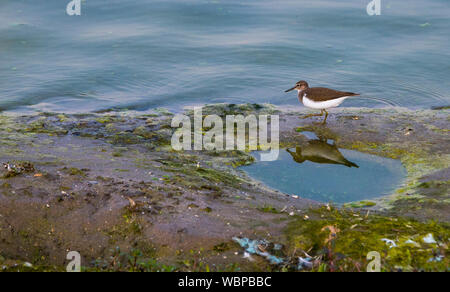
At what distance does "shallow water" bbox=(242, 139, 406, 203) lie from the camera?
617 centimetres

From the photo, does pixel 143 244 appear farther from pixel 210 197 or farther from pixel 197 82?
pixel 197 82

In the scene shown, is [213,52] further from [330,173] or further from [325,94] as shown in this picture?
[330,173]

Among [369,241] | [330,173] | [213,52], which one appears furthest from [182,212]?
[213,52]

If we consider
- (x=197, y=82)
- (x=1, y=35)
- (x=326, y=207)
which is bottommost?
(x=326, y=207)

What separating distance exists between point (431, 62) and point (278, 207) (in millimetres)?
7387

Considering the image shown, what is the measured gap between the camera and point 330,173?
6715 mm

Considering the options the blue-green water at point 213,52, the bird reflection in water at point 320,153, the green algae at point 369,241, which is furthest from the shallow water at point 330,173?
Result: the blue-green water at point 213,52

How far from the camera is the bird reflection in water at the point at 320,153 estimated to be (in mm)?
7078

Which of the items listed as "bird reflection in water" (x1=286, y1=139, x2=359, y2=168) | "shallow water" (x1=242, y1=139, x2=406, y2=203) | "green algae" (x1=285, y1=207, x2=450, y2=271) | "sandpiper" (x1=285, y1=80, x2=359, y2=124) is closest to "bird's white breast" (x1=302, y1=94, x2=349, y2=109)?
"sandpiper" (x1=285, y1=80, x2=359, y2=124)

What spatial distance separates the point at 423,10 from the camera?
1333 cm

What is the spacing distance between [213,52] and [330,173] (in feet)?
18.8

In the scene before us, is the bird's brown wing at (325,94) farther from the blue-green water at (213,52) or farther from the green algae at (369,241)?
the green algae at (369,241)

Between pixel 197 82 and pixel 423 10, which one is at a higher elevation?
pixel 423 10
